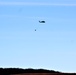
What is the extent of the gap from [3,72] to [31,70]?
9.10 m

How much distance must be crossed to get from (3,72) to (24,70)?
273 inches

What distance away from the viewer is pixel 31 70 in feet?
296

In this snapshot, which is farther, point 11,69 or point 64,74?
point 11,69

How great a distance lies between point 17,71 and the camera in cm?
9112

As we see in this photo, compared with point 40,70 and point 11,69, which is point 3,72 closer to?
point 11,69

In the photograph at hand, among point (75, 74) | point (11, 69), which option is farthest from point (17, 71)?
point (75, 74)

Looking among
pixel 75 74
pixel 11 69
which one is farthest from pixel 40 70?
pixel 75 74

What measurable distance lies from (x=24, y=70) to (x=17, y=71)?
250 centimetres

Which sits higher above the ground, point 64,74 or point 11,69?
point 11,69

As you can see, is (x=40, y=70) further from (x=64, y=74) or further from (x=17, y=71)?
(x=64, y=74)

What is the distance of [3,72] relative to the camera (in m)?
90.6

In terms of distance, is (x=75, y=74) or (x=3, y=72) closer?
(x=75, y=74)

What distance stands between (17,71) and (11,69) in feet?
7.89

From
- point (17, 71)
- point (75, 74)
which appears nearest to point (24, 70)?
point (17, 71)
